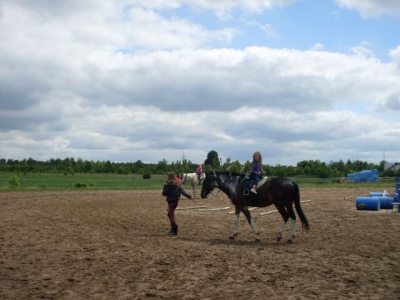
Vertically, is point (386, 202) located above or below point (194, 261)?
above

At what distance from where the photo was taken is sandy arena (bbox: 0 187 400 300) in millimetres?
7191

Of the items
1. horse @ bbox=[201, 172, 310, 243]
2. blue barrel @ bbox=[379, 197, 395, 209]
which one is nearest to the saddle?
horse @ bbox=[201, 172, 310, 243]

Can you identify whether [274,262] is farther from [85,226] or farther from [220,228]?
[85,226]

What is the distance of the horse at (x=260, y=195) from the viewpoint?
1223cm

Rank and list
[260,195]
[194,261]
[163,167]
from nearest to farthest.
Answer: [194,261]
[260,195]
[163,167]

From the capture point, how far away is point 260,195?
12672 mm

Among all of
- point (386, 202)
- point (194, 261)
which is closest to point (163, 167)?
point (386, 202)

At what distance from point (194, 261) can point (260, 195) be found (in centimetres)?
395

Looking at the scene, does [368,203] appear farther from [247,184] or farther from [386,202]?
[247,184]

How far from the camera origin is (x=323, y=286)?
7281mm

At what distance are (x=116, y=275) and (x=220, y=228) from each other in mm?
7010

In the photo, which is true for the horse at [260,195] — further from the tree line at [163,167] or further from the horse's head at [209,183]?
the tree line at [163,167]

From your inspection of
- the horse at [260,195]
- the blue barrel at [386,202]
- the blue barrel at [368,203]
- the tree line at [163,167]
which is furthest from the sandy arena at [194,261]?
the tree line at [163,167]

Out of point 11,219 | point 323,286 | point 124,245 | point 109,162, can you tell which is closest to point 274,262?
point 323,286
